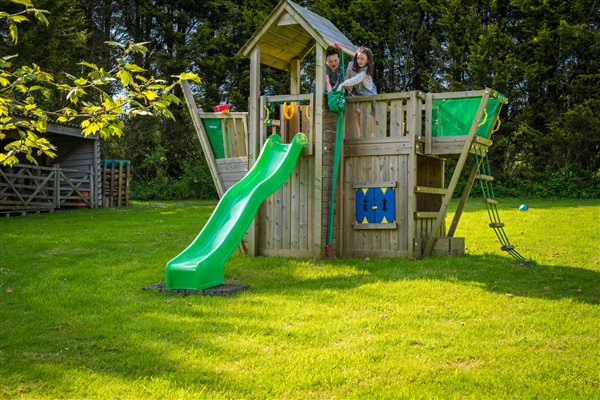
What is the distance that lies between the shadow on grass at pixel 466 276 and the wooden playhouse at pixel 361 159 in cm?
57

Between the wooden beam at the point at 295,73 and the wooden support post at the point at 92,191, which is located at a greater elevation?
the wooden beam at the point at 295,73

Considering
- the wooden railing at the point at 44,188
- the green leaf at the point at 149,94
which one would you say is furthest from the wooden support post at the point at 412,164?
the wooden railing at the point at 44,188

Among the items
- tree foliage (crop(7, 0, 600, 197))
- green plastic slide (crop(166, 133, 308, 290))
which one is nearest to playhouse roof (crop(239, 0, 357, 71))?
green plastic slide (crop(166, 133, 308, 290))

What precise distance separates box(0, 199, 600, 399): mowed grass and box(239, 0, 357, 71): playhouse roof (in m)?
3.61

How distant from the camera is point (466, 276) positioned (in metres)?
8.49

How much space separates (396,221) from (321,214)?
118 cm

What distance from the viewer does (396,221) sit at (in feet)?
33.8

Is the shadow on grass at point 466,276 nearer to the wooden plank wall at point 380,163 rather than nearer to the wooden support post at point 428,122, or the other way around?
the wooden plank wall at point 380,163

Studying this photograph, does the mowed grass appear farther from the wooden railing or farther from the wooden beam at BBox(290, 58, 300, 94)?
the wooden railing

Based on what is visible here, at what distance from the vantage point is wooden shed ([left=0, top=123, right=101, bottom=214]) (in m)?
19.4

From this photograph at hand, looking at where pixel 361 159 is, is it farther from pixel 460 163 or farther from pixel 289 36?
pixel 289 36

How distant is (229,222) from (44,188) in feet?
45.4

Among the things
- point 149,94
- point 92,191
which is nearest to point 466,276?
point 149,94

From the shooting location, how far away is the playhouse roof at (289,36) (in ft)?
34.3
